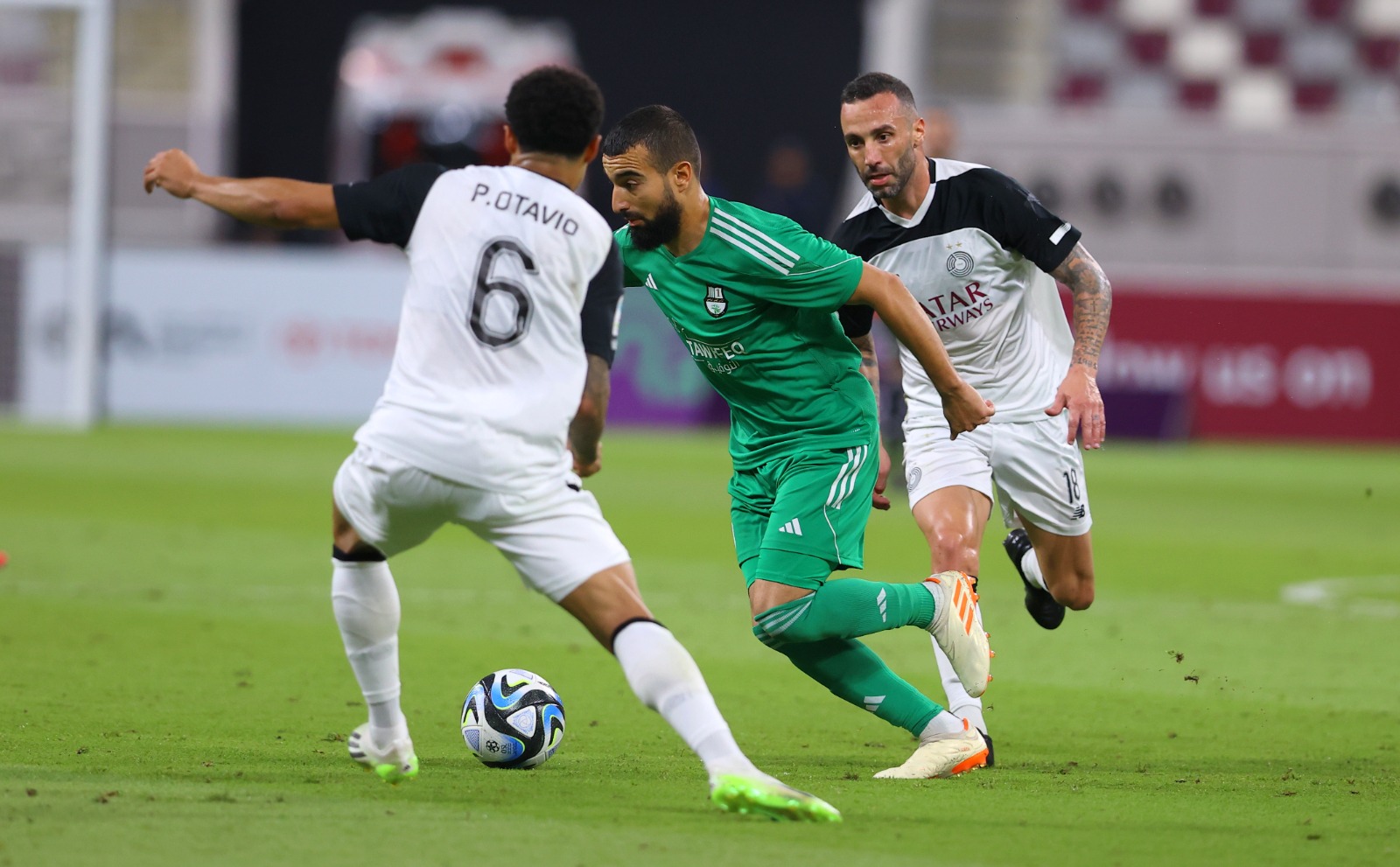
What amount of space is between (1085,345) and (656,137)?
5.34 ft

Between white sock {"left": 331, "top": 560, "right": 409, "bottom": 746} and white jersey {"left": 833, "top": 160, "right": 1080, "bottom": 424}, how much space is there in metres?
1.73

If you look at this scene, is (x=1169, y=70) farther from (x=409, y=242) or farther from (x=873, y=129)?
(x=409, y=242)

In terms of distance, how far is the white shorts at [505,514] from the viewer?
14.3 ft

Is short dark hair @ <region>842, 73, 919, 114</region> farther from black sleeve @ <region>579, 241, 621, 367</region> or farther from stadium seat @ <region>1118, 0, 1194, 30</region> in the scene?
stadium seat @ <region>1118, 0, 1194, 30</region>

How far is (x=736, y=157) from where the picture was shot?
26.7 metres

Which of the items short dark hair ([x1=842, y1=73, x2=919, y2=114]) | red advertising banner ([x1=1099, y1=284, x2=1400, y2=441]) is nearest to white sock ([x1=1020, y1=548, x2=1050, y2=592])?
short dark hair ([x1=842, y1=73, x2=919, y2=114])

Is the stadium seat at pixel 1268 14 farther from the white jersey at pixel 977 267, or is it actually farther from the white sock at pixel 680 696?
the white sock at pixel 680 696

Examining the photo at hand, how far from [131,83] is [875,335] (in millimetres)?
12458

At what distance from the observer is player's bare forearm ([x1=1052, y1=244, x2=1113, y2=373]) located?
5.71 meters

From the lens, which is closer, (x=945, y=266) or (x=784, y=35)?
(x=945, y=266)

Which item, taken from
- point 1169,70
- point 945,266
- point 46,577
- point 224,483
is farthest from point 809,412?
point 1169,70

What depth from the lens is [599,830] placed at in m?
4.29

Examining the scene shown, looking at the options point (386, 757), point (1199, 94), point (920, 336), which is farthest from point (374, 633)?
Answer: point (1199, 94)

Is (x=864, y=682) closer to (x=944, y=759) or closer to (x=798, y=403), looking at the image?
(x=944, y=759)
